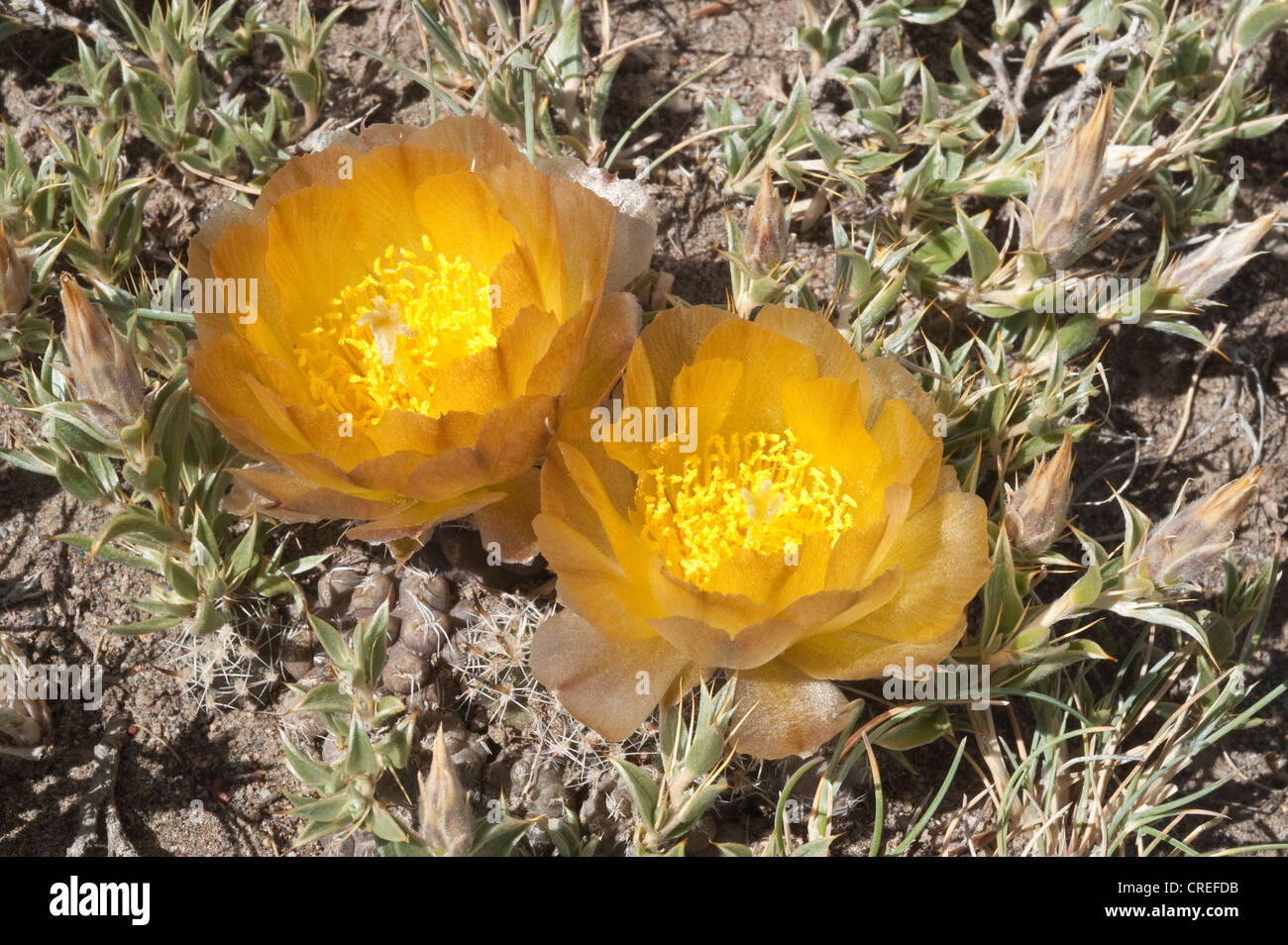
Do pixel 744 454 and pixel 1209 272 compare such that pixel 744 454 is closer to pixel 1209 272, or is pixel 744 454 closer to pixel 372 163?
pixel 372 163

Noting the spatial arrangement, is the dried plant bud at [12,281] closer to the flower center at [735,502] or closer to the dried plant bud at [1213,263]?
the flower center at [735,502]

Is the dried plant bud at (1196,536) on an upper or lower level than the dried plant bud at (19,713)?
upper

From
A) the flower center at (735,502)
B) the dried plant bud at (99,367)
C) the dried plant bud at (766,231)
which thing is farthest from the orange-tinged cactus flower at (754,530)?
the dried plant bud at (99,367)

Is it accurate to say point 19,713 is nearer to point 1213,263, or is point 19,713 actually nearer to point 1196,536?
point 1196,536

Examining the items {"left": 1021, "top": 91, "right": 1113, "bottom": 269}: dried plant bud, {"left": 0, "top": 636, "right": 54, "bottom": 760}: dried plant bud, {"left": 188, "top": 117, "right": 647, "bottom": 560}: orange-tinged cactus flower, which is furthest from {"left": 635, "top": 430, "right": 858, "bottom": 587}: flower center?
{"left": 0, "top": 636, "right": 54, "bottom": 760}: dried plant bud

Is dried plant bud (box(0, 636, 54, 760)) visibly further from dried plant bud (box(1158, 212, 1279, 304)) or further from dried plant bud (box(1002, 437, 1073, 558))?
dried plant bud (box(1158, 212, 1279, 304))
